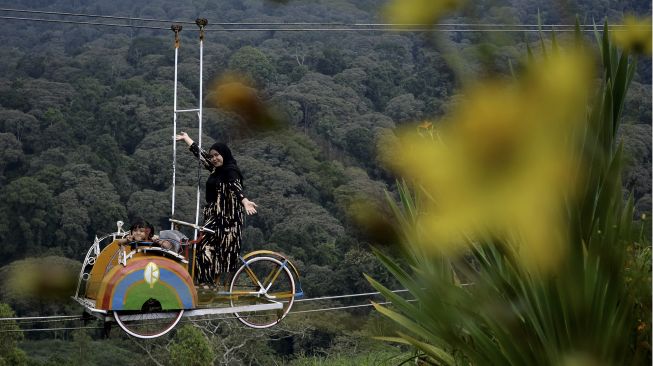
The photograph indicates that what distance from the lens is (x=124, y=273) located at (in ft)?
14.2

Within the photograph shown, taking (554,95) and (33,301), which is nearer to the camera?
(554,95)

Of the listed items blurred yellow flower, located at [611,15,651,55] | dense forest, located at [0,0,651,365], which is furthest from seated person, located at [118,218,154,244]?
dense forest, located at [0,0,651,365]

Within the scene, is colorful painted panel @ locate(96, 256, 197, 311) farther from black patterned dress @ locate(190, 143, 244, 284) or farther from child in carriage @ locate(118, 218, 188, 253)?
black patterned dress @ locate(190, 143, 244, 284)

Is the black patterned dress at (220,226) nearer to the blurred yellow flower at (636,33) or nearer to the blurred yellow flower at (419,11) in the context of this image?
the blurred yellow flower at (636,33)

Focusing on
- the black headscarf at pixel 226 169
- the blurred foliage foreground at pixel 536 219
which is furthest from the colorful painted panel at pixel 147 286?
the blurred foliage foreground at pixel 536 219

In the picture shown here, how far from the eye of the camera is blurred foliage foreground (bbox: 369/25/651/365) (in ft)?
2.63

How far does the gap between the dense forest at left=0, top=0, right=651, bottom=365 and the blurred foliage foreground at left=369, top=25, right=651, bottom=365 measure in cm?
1281

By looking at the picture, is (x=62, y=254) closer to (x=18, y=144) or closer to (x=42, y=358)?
(x=42, y=358)

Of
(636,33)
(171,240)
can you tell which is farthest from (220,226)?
→ (636,33)

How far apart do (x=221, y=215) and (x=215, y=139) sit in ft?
68.2

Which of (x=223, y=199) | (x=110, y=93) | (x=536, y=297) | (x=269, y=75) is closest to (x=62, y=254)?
(x=110, y=93)

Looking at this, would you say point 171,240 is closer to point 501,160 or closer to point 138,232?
point 138,232

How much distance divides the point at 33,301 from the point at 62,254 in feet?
3.68

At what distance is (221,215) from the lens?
4.77m
